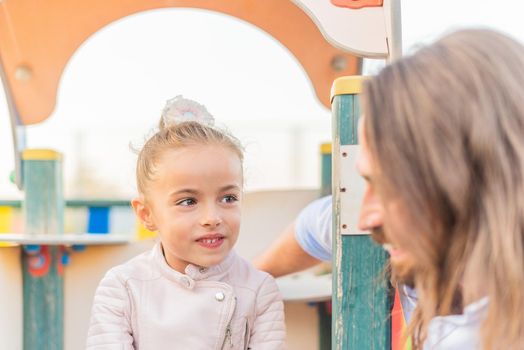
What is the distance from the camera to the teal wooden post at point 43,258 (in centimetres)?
203

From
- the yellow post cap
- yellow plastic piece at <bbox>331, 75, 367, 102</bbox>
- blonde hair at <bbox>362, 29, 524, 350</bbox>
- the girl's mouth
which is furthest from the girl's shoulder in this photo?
the yellow post cap

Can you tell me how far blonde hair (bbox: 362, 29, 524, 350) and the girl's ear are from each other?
0.76 meters

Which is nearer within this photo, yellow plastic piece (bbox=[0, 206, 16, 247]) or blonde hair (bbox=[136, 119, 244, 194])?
blonde hair (bbox=[136, 119, 244, 194])

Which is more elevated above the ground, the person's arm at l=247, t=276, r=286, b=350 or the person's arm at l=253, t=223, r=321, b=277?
the person's arm at l=253, t=223, r=321, b=277

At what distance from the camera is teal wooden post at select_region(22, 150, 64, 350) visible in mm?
2027

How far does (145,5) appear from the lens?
7.04ft

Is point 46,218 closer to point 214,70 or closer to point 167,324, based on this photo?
point 167,324

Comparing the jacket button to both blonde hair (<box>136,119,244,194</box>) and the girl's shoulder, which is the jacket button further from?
blonde hair (<box>136,119,244,194</box>)

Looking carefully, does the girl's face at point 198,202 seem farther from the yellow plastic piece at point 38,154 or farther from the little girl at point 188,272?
the yellow plastic piece at point 38,154

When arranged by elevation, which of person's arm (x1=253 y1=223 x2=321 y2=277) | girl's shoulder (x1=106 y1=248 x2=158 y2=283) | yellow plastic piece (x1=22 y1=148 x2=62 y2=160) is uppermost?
yellow plastic piece (x1=22 y1=148 x2=62 y2=160)

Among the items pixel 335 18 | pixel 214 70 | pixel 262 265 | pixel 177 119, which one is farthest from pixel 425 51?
pixel 214 70

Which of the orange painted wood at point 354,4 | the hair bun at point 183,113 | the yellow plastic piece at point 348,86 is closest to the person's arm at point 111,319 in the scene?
the hair bun at point 183,113

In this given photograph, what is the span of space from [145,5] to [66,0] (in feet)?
0.80

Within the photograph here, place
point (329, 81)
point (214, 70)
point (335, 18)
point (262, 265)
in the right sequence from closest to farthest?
point (335, 18), point (262, 265), point (329, 81), point (214, 70)
